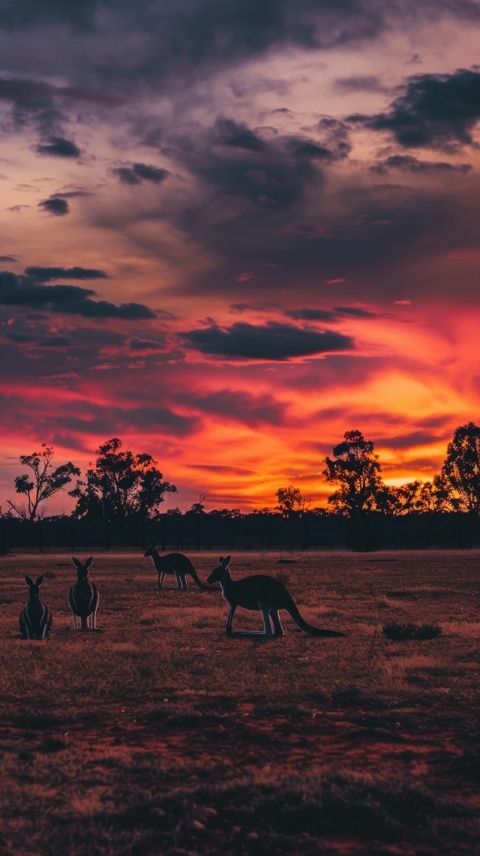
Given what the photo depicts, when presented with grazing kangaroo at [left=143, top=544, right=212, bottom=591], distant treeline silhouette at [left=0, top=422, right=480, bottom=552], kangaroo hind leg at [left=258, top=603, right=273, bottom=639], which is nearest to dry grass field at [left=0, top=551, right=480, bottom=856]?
kangaroo hind leg at [left=258, top=603, right=273, bottom=639]

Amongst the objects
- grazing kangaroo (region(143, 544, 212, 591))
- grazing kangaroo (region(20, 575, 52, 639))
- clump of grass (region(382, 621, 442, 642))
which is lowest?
clump of grass (region(382, 621, 442, 642))

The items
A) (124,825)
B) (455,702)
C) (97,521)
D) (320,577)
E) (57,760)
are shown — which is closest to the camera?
(124,825)

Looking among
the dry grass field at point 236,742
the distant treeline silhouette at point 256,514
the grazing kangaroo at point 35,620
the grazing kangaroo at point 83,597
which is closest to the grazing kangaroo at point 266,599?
the dry grass field at point 236,742

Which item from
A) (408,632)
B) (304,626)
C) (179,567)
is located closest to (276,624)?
(304,626)

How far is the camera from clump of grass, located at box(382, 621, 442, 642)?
65.8ft

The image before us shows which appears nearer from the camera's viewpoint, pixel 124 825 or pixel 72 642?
pixel 124 825

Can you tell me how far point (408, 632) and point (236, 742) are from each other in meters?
10.1

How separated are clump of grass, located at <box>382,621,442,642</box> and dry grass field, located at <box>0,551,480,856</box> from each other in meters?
0.38

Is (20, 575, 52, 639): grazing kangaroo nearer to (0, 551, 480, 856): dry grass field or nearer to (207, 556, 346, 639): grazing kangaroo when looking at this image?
(0, 551, 480, 856): dry grass field

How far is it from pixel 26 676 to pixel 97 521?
10143cm

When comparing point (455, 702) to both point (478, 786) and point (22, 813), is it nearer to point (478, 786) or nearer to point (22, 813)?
point (478, 786)

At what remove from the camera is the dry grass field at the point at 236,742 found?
7758mm

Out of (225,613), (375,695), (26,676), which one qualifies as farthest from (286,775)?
(225,613)

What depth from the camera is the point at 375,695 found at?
1384 cm
